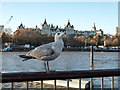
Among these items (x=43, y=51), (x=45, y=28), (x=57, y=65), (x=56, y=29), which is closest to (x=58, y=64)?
(x=57, y=65)

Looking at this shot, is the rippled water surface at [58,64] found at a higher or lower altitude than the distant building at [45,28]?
lower

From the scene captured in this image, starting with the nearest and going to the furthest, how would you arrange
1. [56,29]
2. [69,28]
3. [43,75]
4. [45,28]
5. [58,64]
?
[43,75] → [58,64] → [45,28] → [56,29] → [69,28]

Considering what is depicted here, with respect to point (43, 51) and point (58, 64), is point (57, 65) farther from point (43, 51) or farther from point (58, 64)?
point (43, 51)

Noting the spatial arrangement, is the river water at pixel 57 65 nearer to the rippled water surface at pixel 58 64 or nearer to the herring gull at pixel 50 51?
the rippled water surface at pixel 58 64

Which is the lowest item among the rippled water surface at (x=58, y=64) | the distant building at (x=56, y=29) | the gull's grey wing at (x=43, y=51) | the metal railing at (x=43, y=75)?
the rippled water surface at (x=58, y=64)

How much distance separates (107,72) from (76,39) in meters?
76.4

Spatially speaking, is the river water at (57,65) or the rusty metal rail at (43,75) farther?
the river water at (57,65)

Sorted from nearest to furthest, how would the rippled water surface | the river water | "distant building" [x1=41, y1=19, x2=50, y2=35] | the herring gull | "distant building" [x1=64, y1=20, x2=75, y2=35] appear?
the herring gull < the river water < the rippled water surface < "distant building" [x1=41, y1=19, x2=50, y2=35] < "distant building" [x1=64, y1=20, x2=75, y2=35]

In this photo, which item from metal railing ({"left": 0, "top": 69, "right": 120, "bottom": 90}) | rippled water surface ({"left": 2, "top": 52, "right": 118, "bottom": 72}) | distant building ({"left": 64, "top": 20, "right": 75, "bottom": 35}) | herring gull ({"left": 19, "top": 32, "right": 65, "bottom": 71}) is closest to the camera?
metal railing ({"left": 0, "top": 69, "right": 120, "bottom": 90})

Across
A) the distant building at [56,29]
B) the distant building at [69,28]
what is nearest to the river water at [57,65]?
the distant building at [56,29]

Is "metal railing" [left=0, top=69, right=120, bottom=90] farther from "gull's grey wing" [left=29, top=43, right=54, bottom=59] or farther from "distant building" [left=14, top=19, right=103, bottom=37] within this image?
"distant building" [left=14, top=19, right=103, bottom=37]

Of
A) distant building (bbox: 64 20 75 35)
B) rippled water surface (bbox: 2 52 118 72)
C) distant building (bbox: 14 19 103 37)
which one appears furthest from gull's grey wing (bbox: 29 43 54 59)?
distant building (bbox: 64 20 75 35)

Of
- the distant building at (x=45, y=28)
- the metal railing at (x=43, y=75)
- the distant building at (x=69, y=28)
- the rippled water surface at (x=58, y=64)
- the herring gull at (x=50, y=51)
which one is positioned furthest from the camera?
the distant building at (x=69, y=28)

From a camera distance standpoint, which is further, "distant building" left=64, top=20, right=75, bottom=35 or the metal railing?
"distant building" left=64, top=20, right=75, bottom=35
